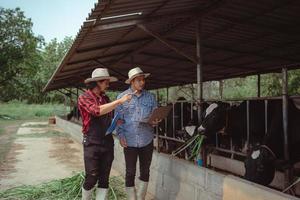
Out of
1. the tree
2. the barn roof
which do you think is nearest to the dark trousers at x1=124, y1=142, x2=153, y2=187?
the barn roof

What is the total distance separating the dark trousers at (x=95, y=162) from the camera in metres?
4.51

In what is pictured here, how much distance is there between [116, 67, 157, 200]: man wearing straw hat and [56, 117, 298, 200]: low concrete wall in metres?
0.59

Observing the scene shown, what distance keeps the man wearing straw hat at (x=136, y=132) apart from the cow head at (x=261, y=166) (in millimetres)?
1269

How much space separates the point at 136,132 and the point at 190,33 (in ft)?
12.3

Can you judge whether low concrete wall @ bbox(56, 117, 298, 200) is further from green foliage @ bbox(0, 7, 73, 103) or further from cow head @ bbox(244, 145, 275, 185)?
green foliage @ bbox(0, 7, 73, 103)

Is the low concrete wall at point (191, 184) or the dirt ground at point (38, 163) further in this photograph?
the dirt ground at point (38, 163)

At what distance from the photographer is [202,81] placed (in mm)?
7180

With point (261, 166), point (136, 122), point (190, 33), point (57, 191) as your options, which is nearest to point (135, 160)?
point (136, 122)

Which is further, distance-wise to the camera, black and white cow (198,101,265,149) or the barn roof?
black and white cow (198,101,265,149)

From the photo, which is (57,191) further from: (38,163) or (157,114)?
(38,163)

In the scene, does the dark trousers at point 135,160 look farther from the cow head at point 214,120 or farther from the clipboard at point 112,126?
the cow head at point 214,120

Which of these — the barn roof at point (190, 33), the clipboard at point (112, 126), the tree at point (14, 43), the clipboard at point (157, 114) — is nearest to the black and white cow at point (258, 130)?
the barn roof at point (190, 33)

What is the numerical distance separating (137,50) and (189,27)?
2.60 metres

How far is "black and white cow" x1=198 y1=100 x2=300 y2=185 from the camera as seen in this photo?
15.6ft
